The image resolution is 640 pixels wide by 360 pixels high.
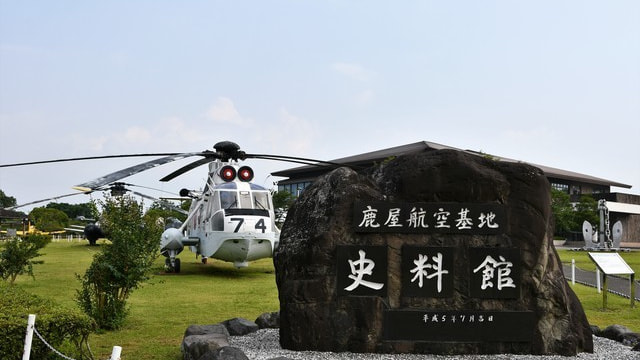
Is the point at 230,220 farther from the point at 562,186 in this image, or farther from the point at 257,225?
the point at 562,186

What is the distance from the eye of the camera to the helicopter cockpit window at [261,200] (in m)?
17.4

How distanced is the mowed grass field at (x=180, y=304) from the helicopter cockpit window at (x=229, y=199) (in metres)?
2.16

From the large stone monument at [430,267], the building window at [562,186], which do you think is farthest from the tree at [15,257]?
the building window at [562,186]

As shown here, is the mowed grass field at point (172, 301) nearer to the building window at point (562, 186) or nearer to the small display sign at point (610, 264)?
the small display sign at point (610, 264)

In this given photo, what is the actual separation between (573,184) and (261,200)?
7036 cm

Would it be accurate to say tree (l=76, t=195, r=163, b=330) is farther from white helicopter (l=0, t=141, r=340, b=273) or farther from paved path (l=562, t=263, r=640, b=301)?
paved path (l=562, t=263, r=640, b=301)

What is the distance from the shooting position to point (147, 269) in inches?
371

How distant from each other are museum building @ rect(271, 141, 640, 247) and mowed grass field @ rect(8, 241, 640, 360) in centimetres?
4374

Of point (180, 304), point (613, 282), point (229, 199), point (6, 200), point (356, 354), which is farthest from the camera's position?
point (6, 200)

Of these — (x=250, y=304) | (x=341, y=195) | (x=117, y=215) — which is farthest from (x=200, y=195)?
(x=341, y=195)

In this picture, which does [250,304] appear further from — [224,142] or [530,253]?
[530,253]

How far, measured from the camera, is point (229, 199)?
17.1 m

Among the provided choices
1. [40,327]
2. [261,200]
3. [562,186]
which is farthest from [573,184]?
[40,327]

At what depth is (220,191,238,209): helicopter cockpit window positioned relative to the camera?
55.9ft
